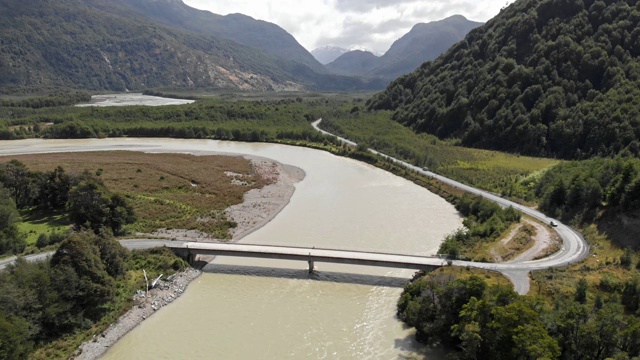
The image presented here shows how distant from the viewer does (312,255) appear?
4300 cm

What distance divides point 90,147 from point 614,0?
5792 inches

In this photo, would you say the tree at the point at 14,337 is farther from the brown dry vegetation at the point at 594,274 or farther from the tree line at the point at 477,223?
the brown dry vegetation at the point at 594,274

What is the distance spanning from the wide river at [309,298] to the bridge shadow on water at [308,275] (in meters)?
0.10

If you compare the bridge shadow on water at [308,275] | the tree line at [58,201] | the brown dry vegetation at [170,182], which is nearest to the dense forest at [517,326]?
the bridge shadow on water at [308,275]

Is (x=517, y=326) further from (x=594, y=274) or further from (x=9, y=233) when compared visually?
(x=9, y=233)

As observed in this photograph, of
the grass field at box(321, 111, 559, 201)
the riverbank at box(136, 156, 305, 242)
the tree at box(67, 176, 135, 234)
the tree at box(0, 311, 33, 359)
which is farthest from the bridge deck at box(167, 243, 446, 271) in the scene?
the grass field at box(321, 111, 559, 201)

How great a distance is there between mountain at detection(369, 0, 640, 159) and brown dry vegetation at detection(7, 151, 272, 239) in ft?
205

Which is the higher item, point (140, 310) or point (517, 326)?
point (517, 326)

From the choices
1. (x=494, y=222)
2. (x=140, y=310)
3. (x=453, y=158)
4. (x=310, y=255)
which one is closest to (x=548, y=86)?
(x=453, y=158)

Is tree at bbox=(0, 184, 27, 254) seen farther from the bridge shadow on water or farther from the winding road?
the bridge shadow on water

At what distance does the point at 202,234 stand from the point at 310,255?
58.4 feet

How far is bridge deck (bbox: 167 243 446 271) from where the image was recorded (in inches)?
1631

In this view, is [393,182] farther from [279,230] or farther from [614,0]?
[614,0]

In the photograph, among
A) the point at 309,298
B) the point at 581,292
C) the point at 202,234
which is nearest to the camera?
the point at 581,292
